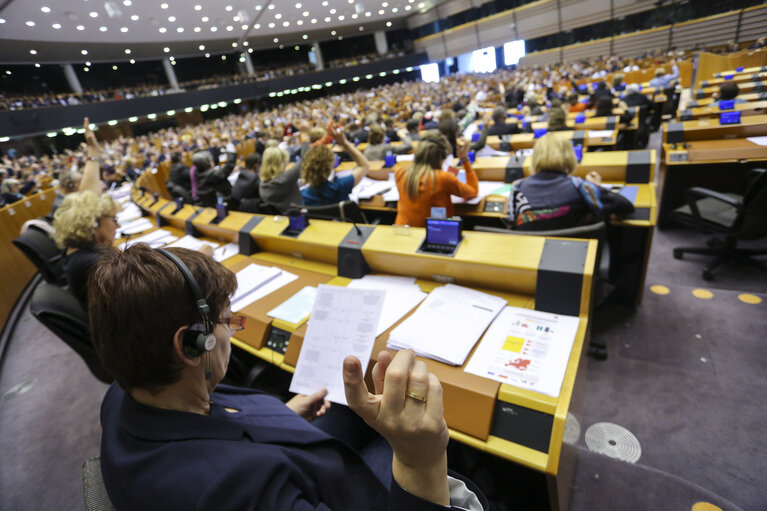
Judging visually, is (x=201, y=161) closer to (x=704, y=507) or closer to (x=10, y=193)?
(x=10, y=193)

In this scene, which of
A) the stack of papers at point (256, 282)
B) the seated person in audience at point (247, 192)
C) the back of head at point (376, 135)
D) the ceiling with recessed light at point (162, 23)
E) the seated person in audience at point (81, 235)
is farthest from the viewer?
the ceiling with recessed light at point (162, 23)

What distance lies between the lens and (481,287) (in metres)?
1.61

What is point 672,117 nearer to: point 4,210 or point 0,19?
point 4,210

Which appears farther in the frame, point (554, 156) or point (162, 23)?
point (162, 23)

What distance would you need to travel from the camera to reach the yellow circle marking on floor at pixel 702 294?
265 centimetres

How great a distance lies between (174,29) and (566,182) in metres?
21.4

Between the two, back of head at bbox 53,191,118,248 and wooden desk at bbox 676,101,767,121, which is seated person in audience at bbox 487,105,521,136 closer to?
wooden desk at bbox 676,101,767,121

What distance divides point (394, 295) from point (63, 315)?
169 centimetres

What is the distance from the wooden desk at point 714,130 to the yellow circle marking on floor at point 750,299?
1.63 m

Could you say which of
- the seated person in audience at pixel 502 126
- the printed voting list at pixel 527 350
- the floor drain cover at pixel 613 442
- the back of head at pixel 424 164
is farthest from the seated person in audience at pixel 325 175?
the seated person in audience at pixel 502 126

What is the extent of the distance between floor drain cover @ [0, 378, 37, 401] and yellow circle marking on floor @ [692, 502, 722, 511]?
14.8 ft

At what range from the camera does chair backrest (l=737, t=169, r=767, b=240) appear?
2.38 meters

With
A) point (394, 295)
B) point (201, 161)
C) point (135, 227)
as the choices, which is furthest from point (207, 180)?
point (394, 295)

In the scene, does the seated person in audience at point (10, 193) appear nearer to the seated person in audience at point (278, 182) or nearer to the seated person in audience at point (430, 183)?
the seated person in audience at point (278, 182)
